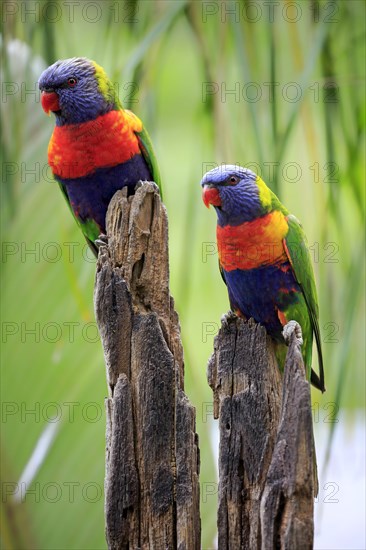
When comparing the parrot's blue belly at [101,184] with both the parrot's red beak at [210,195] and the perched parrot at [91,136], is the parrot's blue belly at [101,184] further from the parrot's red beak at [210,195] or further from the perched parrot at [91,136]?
the parrot's red beak at [210,195]

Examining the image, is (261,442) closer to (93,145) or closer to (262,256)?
(262,256)

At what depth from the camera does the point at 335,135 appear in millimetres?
2449

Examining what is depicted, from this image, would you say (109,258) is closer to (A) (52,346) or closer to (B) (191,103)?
(A) (52,346)

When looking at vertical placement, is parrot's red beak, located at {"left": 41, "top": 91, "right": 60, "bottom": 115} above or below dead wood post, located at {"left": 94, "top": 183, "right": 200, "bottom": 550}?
above

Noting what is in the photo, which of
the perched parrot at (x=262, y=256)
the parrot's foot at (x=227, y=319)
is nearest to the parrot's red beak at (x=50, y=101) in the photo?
the perched parrot at (x=262, y=256)

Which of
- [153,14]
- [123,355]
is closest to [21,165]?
[153,14]

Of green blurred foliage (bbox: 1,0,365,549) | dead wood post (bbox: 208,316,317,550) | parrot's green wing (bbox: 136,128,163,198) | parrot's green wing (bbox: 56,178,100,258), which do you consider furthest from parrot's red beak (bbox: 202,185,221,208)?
parrot's green wing (bbox: 56,178,100,258)

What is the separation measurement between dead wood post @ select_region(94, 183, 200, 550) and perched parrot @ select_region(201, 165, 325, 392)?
1.29 feet

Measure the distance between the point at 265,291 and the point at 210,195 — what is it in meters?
0.35

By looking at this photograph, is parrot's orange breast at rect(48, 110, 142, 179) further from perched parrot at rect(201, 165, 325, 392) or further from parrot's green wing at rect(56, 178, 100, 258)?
perched parrot at rect(201, 165, 325, 392)

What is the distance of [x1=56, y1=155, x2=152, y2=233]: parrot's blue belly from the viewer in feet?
7.64

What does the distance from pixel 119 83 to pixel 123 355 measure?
1.04m

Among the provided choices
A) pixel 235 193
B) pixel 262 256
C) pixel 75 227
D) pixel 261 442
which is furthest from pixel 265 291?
pixel 75 227

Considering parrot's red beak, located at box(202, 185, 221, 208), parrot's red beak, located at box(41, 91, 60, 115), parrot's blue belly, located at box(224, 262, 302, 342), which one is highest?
parrot's red beak, located at box(41, 91, 60, 115)
